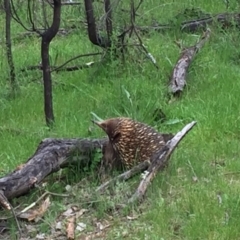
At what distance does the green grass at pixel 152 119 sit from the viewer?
485 centimetres

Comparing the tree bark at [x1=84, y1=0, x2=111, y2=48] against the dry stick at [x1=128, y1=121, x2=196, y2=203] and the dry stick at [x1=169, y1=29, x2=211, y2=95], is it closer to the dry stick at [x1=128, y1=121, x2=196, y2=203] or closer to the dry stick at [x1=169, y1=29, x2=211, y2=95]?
the dry stick at [x1=169, y1=29, x2=211, y2=95]

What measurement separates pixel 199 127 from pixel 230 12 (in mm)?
→ 3136

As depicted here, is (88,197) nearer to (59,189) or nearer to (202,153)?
(59,189)

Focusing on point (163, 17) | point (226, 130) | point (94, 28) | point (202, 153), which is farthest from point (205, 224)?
point (163, 17)

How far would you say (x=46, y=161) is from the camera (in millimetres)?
5203

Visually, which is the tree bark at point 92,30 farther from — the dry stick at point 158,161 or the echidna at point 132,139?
the dry stick at point 158,161

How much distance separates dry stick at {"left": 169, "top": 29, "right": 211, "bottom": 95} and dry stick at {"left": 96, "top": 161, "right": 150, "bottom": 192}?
200cm

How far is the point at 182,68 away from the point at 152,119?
1138mm

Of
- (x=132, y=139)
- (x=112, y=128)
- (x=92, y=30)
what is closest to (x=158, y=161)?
(x=132, y=139)

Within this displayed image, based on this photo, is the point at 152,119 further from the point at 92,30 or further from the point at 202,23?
the point at 202,23

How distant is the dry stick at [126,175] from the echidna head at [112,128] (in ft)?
1.35

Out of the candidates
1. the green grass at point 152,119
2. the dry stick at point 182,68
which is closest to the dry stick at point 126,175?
the green grass at point 152,119

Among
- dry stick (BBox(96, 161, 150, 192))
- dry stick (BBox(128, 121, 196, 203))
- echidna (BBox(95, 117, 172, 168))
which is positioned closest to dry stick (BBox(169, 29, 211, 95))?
echidna (BBox(95, 117, 172, 168))

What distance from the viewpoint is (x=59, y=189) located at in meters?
5.36
